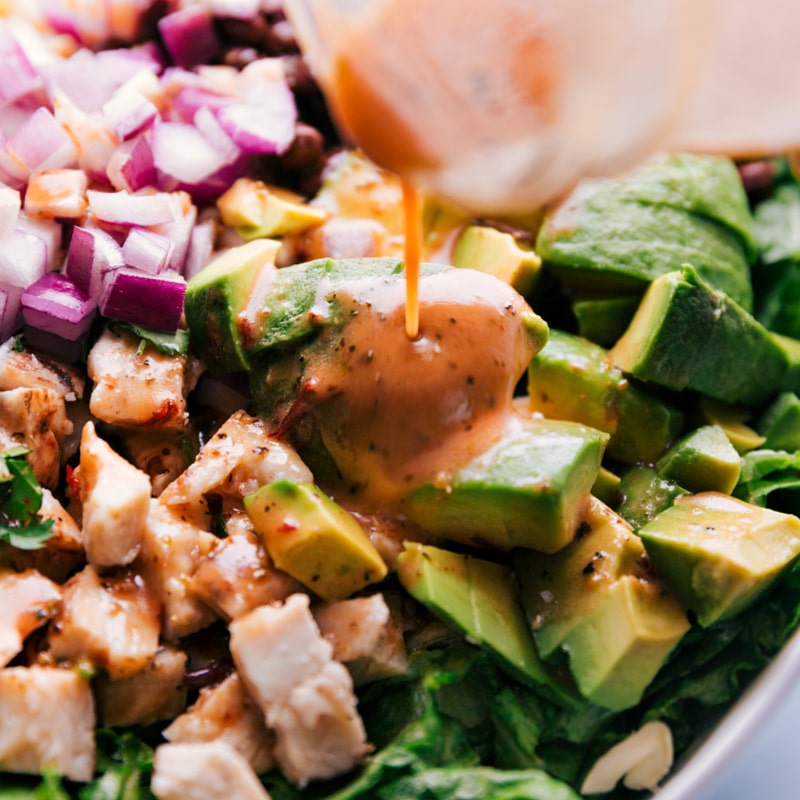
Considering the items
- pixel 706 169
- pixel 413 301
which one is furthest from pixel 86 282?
pixel 706 169

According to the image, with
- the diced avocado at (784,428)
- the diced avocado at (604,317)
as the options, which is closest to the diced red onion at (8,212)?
the diced avocado at (604,317)

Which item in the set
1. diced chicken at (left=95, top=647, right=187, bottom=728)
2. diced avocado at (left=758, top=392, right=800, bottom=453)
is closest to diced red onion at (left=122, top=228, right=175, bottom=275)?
diced chicken at (left=95, top=647, right=187, bottom=728)

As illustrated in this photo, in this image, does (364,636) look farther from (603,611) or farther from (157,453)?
(157,453)

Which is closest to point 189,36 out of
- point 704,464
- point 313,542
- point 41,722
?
point 313,542

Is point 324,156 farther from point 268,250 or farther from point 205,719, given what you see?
point 205,719

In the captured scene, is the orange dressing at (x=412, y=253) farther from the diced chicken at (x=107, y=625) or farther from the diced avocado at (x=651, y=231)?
the diced chicken at (x=107, y=625)

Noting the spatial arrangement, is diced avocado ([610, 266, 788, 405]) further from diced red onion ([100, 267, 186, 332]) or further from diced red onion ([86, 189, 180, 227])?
diced red onion ([86, 189, 180, 227])
